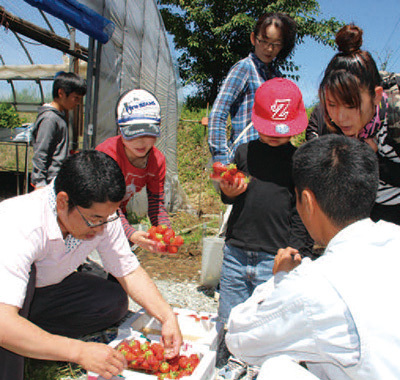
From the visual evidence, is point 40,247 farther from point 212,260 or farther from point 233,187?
point 212,260

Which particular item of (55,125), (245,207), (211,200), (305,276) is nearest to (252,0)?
(211,200)

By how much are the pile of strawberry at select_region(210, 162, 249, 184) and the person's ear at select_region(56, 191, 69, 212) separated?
0.97 metres

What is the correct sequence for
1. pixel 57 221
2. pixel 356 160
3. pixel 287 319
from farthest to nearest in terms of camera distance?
pixel 57 221 < pixel 356 160 < pixel 287 319

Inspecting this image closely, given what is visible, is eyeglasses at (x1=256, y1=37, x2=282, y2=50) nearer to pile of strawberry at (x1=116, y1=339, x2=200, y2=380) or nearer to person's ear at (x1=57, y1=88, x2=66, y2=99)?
person's ear at (x1=57, y1=88, x2=66, y2=99)

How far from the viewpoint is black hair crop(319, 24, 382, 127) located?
6.64 ft

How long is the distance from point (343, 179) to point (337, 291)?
16.7 inches

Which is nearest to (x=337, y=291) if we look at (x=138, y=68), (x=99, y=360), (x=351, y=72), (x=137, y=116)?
(x=99, y=360)

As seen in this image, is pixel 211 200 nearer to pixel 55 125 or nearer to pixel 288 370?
pixel 55 125

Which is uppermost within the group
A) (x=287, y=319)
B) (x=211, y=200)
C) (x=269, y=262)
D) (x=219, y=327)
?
(x=287, y=319)

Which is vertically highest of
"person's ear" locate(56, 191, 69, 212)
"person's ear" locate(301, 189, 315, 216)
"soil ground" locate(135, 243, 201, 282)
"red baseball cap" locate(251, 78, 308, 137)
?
"red baseball cap" locate(251, 78, 308, 137)

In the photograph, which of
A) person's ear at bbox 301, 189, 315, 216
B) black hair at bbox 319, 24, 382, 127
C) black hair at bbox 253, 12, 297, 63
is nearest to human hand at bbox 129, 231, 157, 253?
person's ear at bbox 301, 189, 315, 216

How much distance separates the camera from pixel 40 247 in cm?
195

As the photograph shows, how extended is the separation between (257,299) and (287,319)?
0.35 meters

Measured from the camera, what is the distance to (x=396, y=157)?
2.12 meters
